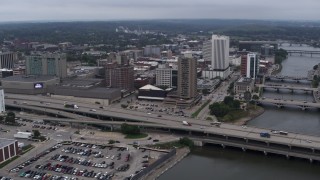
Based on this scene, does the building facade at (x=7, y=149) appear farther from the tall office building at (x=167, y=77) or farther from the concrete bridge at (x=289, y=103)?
the tall office building at (x=167, y=77)

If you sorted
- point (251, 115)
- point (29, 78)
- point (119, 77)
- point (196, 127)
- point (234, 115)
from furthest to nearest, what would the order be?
point (29, 78), point (119, 77), point (251, 115), point (234, 115), point (196, 127)

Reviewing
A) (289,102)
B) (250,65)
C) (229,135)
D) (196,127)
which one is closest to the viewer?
(229,135)

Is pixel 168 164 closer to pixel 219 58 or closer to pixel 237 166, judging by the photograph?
pixel 237 166

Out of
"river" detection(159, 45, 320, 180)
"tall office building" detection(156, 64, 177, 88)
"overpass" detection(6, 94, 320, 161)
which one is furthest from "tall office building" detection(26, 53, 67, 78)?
"river" detection(159, 45, 320, 180)

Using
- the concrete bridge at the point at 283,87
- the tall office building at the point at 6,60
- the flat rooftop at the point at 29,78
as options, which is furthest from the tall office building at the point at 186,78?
the tall office building at the point at 6,60

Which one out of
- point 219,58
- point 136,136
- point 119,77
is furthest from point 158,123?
point 219,58

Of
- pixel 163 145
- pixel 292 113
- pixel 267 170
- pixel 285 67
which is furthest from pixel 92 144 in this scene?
pixel 285 67

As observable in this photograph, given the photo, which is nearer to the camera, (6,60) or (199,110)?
(199,110)
